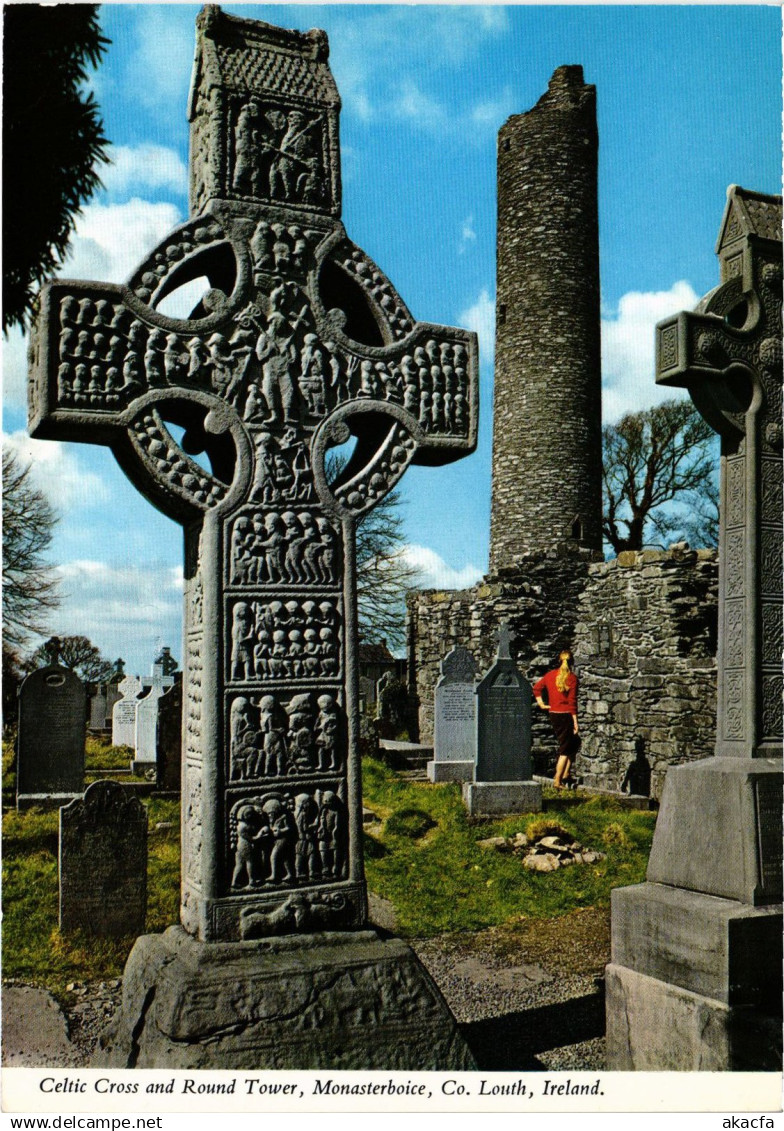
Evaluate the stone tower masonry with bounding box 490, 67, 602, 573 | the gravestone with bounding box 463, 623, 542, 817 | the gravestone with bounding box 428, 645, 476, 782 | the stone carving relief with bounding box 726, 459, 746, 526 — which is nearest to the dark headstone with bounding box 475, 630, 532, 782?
the gravestone with bounding box 463, 623, 542, 817

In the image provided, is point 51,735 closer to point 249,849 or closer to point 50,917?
point 50,917

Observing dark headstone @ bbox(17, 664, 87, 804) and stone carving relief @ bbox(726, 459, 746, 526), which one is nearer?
stone carving relief @ bbox(726, 459, 746, 526)

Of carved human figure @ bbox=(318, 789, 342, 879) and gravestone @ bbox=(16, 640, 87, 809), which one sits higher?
carved human figure @ bbox=(318, 789, 342, 879)

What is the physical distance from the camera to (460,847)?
9078 millimetres

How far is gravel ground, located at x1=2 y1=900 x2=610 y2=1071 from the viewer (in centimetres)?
418

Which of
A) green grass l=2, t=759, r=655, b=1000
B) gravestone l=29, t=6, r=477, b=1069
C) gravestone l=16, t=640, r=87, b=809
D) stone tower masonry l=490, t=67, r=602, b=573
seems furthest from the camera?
stone tower masonry l=490, t=67, r=602, b=573

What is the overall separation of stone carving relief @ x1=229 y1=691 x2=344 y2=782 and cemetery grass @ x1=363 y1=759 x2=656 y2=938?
12.7 feet

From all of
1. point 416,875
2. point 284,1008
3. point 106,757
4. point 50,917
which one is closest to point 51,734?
point 50,917

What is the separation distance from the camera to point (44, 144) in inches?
279

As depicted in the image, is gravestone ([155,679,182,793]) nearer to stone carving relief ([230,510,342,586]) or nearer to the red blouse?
the red blouse

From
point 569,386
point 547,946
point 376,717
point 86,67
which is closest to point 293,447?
point 547,946

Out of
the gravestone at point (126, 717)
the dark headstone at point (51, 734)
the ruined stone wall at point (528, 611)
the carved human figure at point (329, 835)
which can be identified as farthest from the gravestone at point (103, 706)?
the carved human figure at point (329, 835)

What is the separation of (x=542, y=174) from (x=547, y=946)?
70.6 feet

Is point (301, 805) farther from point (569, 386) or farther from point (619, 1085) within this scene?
point (569, 386)
